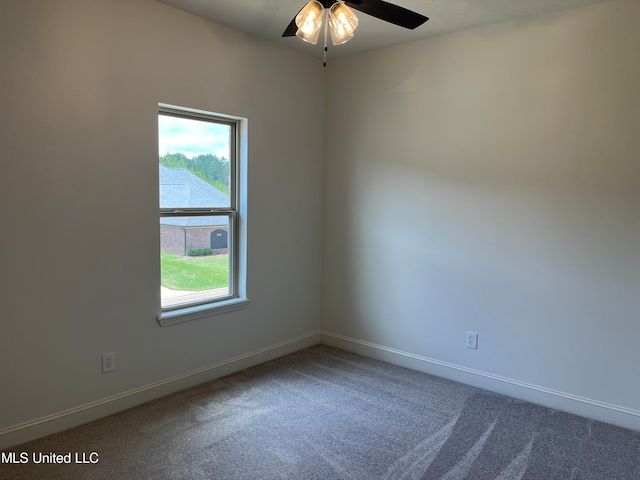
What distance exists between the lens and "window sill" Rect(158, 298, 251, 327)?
9.99 feet

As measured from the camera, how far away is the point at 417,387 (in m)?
3.28

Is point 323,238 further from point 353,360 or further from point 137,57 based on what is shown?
point 137,57

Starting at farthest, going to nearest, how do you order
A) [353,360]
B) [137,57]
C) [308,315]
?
[308,315]
[353,360]
[137,57]

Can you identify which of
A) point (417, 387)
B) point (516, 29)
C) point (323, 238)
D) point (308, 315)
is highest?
point (516, 29)

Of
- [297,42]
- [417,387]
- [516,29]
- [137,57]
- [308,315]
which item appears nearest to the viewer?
[137,57]

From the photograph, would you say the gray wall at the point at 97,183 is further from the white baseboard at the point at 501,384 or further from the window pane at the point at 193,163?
the white baseboard at the point at 501,384

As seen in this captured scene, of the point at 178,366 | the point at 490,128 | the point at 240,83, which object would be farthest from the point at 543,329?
the point at 240,83

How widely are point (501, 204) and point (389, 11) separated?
1.63 m

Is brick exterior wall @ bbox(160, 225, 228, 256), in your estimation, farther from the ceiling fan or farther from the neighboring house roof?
the ceiling fan

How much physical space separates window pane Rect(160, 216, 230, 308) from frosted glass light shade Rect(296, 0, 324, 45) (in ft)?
5.13

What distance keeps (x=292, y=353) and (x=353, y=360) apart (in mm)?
528

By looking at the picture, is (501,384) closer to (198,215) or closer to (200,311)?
(200,311)

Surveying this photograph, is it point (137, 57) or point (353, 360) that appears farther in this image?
point (353, 360)

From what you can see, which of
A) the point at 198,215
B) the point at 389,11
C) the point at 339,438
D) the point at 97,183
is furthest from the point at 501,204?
the point at 97,183
